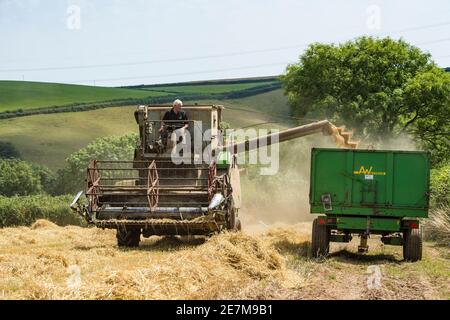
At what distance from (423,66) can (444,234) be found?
2902 centimetres

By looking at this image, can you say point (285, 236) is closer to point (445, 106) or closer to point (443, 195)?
point (443, 195)

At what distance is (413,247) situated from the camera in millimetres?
15359

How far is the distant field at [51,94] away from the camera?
8244cm

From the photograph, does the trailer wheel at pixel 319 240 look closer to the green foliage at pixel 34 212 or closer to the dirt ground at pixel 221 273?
the dirt ground at pixel 221 273

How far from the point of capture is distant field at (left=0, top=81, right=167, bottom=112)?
82.4m

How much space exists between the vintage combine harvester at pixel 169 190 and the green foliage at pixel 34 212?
2121cm

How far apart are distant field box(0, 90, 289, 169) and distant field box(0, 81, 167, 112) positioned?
4505 mm

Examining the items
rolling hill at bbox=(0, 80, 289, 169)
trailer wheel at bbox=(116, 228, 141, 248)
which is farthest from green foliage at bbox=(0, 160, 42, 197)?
trailer wheel at bbox=(116, 228, 141, 248)

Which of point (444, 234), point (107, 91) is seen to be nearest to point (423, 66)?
point (444, 234)

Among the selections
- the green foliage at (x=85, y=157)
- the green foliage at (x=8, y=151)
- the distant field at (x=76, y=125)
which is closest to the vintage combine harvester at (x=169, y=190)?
the green foliage at (x=85, y=157)

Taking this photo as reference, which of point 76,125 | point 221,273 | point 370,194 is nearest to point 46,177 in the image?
point 76,125

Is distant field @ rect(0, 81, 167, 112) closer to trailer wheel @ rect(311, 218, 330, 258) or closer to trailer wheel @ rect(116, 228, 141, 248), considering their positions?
trailer wheel @ rect(116, 228, 141, 248)

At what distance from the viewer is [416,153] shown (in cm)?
1577

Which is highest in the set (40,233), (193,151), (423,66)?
(423,66)
